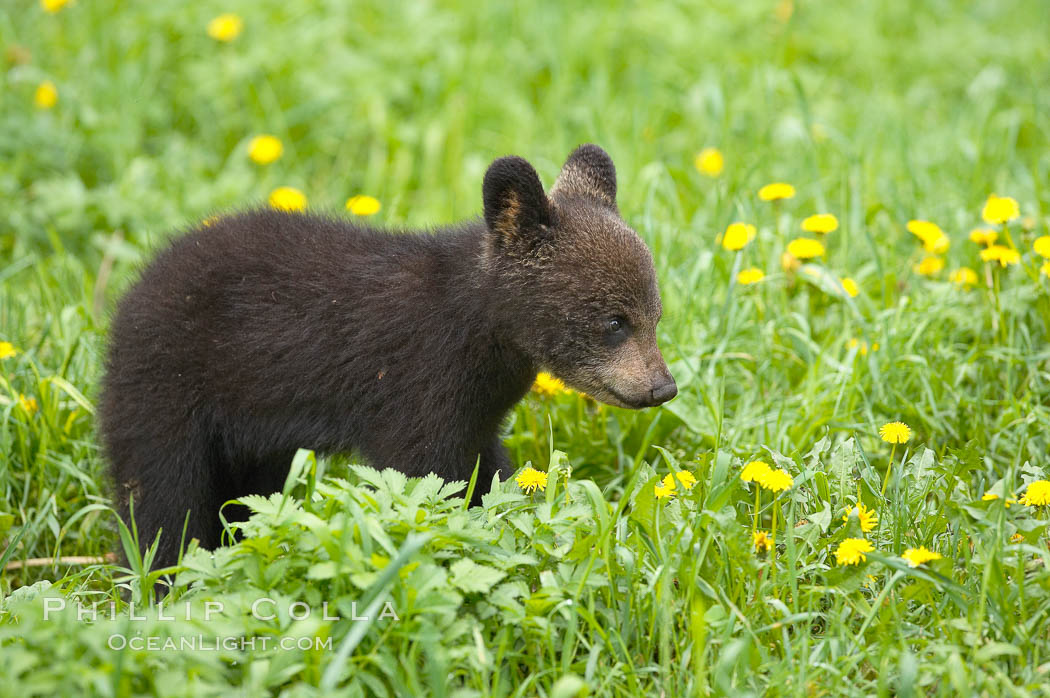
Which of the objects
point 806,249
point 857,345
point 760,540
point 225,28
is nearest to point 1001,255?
point 857,345

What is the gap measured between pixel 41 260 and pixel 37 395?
193 centimetres

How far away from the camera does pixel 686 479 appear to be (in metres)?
4.18

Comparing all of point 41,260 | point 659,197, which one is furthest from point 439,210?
point 41,260

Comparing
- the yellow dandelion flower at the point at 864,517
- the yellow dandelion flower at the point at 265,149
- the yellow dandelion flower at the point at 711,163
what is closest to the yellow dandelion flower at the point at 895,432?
the yellow dandelion flower at the point at 864,517

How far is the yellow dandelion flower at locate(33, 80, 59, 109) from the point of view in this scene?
767 cm

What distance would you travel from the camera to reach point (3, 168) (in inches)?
287

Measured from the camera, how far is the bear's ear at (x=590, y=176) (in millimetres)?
4695

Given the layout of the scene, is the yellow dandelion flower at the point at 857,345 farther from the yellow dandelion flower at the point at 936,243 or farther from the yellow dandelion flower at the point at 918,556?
the yellow dandelion flower at the point at 918,556

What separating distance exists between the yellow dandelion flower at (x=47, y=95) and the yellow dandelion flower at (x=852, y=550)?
6406mm

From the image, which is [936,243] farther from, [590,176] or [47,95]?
[47,95]

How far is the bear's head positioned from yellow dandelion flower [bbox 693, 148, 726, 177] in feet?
9.11

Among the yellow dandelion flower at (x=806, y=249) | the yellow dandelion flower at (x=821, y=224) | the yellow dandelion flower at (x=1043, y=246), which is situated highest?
the yellow dandelion flower at (x=1043, y=246)

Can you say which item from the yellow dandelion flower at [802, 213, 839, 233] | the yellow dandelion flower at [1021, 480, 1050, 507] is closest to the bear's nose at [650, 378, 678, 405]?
the yellow dandelion flower at [1021, 480, 1050, 507]

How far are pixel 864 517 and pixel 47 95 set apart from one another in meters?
6.38
